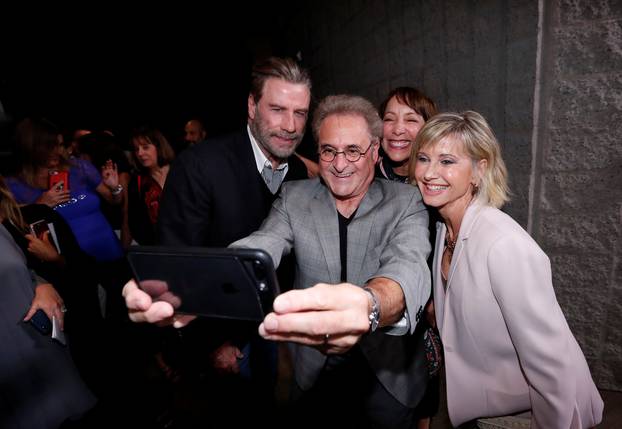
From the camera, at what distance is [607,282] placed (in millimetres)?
2080

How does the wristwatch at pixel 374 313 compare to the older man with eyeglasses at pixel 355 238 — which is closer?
the wristwatch at pixel 374 313

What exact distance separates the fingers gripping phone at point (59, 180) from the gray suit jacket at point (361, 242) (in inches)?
87.3

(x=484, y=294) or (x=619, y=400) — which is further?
(x=619, y=400)

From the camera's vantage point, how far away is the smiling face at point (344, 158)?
5.18 feet

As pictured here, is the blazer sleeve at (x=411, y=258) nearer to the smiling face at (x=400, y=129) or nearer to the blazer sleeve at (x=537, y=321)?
the blazer sleeve at (x=537, y=321)

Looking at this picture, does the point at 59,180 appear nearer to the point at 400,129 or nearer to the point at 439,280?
the point at 400,129

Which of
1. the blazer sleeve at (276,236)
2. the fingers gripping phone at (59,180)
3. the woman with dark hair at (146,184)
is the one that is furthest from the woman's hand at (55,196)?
the blazer sleeve at (276,236)

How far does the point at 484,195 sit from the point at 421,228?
41cm

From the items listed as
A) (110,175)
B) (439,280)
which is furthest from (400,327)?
(110,175)

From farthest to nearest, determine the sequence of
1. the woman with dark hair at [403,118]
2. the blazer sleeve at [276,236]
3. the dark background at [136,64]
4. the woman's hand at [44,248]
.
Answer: the dark background at [136,64] < the woman with dark hair at [403,118] < the woman's hand at [44,248] < the blazer sleeve at [276,236]

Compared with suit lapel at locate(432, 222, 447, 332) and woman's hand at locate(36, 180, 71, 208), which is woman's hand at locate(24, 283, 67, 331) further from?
suit lapel at locate(432, 222, 447, 332)

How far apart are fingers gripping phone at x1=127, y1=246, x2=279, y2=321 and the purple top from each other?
2458 millimetres

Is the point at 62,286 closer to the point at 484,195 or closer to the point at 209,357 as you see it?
the point at 209,357

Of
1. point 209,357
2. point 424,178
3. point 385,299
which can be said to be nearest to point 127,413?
point 209,357
